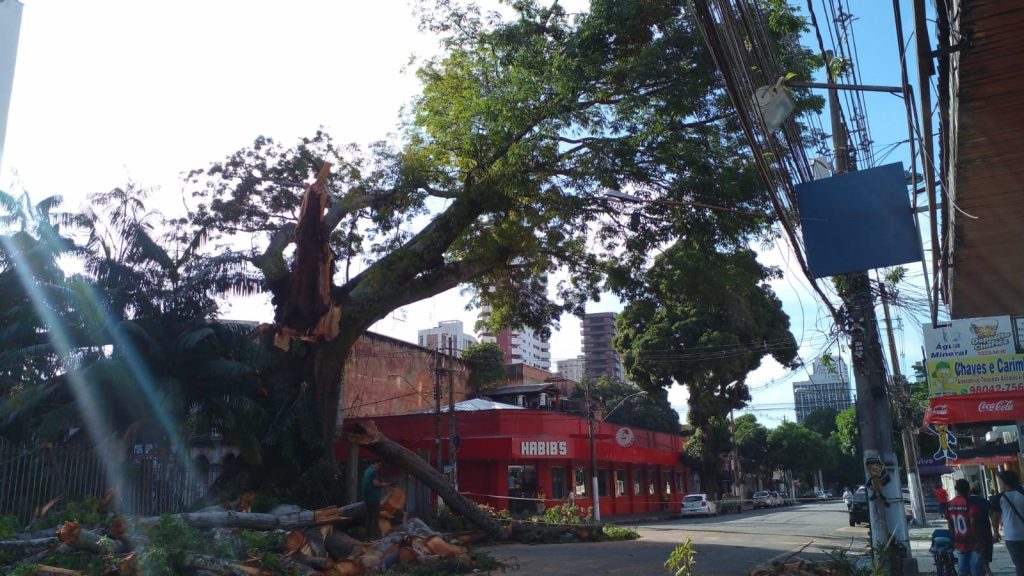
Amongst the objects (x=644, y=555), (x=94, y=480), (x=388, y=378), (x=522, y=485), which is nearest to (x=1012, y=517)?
(x=644, y=555)

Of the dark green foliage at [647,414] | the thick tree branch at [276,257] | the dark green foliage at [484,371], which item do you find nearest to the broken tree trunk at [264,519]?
the thick tree branch at [276,257]

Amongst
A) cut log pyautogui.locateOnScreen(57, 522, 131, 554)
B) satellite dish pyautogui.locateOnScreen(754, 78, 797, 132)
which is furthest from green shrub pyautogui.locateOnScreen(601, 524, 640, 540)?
satellite dish pyautogui.locateOnScreen(754, 78, 797, 132)

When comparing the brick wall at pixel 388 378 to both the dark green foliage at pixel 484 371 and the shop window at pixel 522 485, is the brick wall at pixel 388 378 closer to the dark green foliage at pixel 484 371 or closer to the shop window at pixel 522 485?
the dark green foliage at pixel 484 371

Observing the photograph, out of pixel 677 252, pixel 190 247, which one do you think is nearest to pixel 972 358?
pixel 677 252

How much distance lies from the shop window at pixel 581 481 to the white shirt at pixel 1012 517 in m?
27.7

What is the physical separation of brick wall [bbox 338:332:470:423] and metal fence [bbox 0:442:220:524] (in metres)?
17.7

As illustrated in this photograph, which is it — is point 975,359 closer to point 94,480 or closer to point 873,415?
point 873,415

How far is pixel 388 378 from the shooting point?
122 ft

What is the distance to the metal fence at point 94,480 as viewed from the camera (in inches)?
484

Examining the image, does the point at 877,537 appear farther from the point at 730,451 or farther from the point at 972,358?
the point at 730,451

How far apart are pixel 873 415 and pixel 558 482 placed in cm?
2409

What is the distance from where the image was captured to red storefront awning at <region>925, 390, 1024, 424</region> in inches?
578

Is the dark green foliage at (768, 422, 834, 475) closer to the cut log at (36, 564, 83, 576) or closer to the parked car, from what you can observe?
the parked car

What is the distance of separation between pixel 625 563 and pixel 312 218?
29.5 ft
